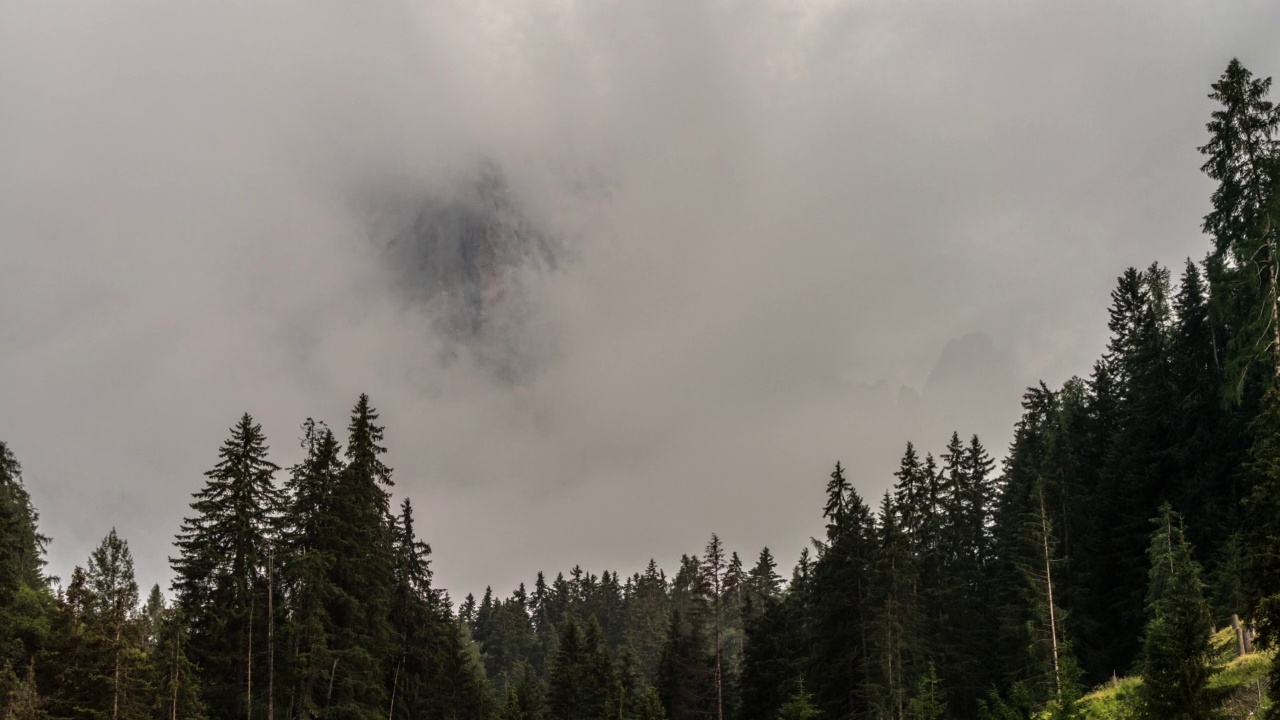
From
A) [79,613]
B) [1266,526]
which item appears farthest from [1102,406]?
[79,613]

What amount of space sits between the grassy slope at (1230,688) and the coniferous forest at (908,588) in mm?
220

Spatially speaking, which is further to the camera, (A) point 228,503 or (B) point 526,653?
(B) point 526,653

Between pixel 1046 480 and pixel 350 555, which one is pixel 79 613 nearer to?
pixel 350 555

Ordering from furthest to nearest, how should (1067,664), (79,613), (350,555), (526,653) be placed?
(526,653), (350,555), (79,613), (1067,664)

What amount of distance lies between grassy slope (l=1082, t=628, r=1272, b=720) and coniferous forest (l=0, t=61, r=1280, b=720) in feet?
0.72

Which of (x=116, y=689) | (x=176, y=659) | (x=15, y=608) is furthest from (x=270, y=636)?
(x=15, y=608)

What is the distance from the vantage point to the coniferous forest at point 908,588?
30.9m

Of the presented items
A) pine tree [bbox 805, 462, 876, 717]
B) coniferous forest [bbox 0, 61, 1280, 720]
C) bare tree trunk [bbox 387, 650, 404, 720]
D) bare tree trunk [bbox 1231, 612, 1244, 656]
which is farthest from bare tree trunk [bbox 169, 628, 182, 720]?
bare tree trunk [bbox 1231, 612, 1244, 656]

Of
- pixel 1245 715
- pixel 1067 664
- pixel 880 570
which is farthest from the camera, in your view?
pixel 880 570

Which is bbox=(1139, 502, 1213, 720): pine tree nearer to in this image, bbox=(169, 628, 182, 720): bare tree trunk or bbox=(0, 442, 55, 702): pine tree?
bbox=(169, 628, 182, 720): bare tree trunk

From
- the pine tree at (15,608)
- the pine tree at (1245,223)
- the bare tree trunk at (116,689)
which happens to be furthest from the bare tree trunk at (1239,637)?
the pine tree at (15,608)

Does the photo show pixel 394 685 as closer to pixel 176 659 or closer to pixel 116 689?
pixel 176 659

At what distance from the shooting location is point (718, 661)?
6925cm

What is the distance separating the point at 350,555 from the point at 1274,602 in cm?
4283
